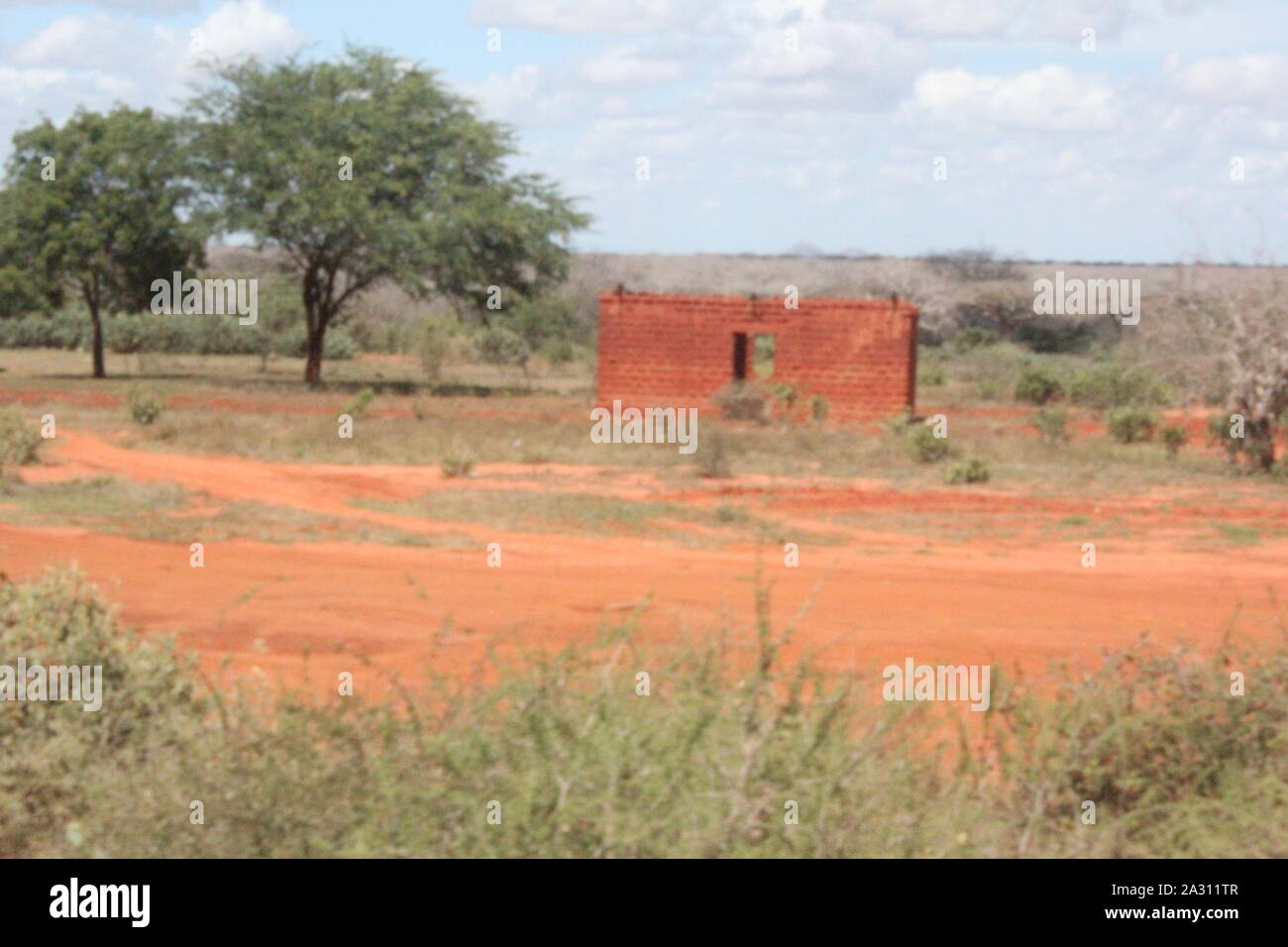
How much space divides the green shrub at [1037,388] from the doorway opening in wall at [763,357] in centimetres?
654

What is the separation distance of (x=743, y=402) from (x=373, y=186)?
1258cm

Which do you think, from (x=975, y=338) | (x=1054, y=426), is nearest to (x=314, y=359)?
(x=1054, y=426)

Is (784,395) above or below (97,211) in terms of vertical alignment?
below

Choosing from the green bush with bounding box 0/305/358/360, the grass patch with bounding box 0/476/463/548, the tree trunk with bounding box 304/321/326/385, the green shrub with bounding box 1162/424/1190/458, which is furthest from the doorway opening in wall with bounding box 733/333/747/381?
the green bush with bounding box 0/305/358/360

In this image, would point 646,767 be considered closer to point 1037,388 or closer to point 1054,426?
point 1054,426

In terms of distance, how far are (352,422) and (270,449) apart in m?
3.52

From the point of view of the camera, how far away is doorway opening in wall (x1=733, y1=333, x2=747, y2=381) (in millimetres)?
30203

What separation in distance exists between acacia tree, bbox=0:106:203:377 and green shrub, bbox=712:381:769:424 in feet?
49.5

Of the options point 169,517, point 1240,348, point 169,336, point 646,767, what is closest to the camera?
point 646,767

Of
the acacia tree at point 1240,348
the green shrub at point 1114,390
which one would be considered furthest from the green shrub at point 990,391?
the acacia tree at point 1240,348

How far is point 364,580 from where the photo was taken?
12.9m

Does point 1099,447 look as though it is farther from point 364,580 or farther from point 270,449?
point 364,580

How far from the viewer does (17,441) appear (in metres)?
20.3
